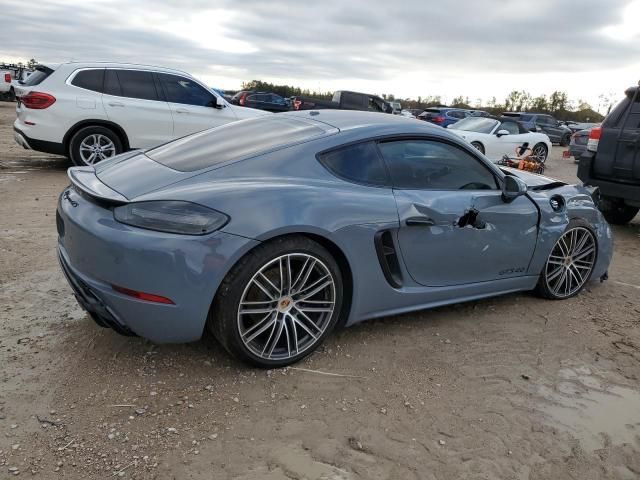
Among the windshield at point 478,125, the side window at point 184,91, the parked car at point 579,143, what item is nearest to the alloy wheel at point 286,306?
the side window at point 184,91

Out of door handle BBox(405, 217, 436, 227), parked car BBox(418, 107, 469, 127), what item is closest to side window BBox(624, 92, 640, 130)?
door handle BBox(405, 217, 436, 227)

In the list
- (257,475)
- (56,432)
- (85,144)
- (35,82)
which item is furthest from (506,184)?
(35,82)

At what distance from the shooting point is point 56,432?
7.88ft

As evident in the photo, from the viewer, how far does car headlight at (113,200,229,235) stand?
260cm

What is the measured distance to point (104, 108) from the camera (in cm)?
834

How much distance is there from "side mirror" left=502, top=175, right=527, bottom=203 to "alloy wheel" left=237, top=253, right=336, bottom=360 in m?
1.50

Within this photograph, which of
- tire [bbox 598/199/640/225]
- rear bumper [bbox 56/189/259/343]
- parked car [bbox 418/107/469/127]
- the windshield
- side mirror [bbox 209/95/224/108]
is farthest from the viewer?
parked car [bbox 418/107/469/127]

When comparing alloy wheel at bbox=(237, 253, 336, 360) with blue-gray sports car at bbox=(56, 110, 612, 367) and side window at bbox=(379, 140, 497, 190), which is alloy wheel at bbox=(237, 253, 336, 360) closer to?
blue-gray sports car at bbox=(56, 110, 612, 367)

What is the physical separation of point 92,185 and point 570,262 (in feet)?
11.7

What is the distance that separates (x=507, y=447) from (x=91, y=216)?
2316 mm

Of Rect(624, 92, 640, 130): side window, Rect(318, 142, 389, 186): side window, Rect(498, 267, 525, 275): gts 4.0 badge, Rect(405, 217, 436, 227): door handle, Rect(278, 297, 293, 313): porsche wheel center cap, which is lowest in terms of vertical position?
Rect(278, 297, 293, 313): porsche wheel center cap

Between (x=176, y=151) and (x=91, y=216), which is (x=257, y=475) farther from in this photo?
(x=176, y=151)

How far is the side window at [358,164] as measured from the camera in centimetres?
314

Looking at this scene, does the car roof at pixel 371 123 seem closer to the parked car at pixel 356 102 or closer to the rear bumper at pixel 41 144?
the rear bumper at pixel 41 144
